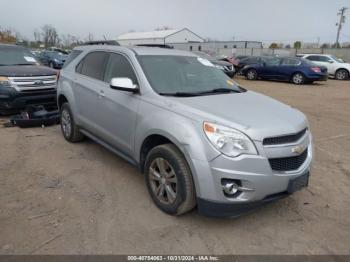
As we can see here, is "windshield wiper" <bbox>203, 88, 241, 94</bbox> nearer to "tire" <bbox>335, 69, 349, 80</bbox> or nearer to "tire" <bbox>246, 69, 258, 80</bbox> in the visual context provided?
"tire" <bbox>246, 69, 258, 80</bbox>

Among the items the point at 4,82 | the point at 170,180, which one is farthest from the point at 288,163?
the point at 4,82

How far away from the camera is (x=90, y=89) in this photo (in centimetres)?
459

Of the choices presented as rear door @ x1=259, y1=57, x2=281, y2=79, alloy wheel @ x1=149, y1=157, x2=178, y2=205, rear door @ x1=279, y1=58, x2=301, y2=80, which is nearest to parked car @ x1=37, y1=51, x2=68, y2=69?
rear door @ x1=259, y1=57, x2=281, y2=79

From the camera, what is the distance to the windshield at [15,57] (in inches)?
309

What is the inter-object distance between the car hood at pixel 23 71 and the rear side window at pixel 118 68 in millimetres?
3616

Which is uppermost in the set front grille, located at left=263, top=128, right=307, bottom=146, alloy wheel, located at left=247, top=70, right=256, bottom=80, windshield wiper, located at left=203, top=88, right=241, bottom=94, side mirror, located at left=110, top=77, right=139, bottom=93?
side mirror, located at left=110, top=77, right=139, bottom=93

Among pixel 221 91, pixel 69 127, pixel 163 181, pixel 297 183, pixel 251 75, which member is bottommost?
pixel 251 75

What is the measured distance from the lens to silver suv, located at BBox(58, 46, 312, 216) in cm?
281

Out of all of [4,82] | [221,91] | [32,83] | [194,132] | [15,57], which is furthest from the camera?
[15,57]

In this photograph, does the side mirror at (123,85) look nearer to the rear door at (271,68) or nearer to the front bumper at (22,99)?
the front bumper at (22,99)

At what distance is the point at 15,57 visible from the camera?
8141 millimetres

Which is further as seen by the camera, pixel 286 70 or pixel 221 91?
pixel 286 70

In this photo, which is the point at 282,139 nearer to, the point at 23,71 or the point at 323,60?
the point at 23,71

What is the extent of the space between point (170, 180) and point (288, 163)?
1.18 m
